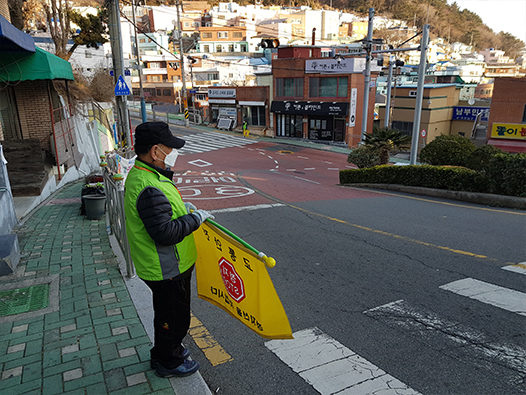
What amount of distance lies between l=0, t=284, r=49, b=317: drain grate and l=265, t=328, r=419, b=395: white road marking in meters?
3.13

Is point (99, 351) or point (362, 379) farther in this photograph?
point (99, 351)

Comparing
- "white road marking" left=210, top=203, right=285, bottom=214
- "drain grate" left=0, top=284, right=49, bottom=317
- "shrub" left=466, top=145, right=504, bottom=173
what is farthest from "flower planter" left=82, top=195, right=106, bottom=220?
"shrub" left=466, top=145, right=504, bottom=173

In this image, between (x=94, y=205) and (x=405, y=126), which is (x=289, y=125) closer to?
(x=405, y=126)

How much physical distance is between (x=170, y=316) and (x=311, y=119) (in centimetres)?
3879

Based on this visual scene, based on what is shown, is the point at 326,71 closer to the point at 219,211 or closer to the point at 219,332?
the point at 219,211

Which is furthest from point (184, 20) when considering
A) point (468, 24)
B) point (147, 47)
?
point (468, 24)

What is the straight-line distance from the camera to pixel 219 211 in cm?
1117

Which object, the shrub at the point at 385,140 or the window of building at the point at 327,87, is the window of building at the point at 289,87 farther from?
the shrub at the point at 385,140

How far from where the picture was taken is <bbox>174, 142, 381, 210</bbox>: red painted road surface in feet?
45.6

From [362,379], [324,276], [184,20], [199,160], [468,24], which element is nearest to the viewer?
[362,379]

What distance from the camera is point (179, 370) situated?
3625 millimetres

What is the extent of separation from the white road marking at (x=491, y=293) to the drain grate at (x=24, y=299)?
5.53 metres

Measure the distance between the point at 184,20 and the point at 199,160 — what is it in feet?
268

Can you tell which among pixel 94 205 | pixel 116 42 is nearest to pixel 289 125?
pixel 116 42
